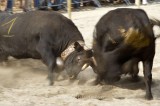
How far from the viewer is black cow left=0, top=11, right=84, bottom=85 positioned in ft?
27.8

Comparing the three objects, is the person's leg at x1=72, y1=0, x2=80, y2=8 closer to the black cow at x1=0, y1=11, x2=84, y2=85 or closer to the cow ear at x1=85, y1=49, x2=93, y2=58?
the black cow at x1=0, y1=11, x2=84, y2=85

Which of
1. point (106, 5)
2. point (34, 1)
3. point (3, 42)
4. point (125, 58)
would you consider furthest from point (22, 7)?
point (125, 58)

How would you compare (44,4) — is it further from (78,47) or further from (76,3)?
(78,47)

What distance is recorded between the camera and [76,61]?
8281 millimetres

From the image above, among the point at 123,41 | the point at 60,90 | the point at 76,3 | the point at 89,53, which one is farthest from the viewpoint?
the point at 76,3

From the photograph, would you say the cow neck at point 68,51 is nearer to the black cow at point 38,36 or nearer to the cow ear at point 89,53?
the black cow at point 38,36

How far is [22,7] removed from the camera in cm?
1683

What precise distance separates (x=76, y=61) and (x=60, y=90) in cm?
77

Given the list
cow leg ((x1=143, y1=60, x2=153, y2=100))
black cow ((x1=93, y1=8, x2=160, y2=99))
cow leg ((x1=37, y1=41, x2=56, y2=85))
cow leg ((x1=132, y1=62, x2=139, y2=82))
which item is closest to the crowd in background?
cow leg ((x1=37, y1=41, x2=56, y2=85))

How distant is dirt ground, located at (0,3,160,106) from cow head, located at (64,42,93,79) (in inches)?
7.6

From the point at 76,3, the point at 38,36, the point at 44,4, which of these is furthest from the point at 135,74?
the point at 76,3

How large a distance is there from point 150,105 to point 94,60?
4.34ft

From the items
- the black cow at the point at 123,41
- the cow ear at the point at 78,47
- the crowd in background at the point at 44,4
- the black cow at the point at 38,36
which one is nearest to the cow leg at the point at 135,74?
the black cow at the point at 123,41

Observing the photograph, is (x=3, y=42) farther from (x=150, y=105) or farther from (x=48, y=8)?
(x=48, y=8)
